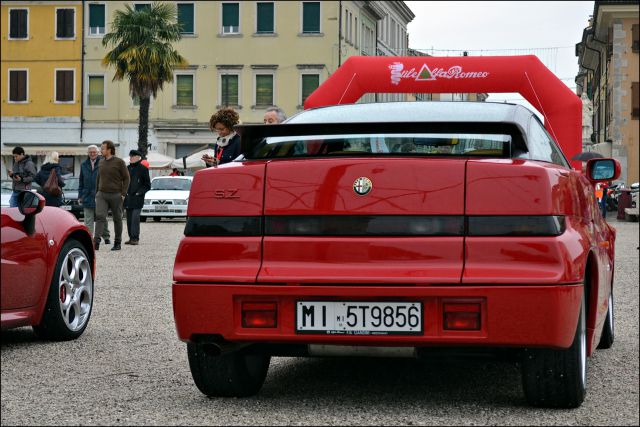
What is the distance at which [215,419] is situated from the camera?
15.9 ft

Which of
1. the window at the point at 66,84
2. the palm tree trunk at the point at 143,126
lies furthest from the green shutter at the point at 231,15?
the palm tree trunk at the point at 143,126

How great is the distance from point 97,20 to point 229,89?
298 inches

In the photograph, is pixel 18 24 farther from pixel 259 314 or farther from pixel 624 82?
pixel 259 314

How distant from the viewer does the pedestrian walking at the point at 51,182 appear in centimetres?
1750

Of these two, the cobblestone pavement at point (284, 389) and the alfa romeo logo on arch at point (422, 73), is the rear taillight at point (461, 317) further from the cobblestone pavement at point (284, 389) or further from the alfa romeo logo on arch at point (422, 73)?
the alfa romeo logo on arch at point (422, 73)

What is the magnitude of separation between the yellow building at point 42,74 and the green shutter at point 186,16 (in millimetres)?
5042

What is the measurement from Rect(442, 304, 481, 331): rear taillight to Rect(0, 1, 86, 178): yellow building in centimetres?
5656

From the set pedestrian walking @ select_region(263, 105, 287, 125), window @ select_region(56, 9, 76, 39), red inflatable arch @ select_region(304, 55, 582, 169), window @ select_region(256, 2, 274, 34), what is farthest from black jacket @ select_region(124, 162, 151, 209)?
window @ select_region(56, 9, 76, 39)

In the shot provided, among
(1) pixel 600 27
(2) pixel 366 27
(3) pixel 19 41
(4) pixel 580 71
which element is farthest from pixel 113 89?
(4) pixel 580 71

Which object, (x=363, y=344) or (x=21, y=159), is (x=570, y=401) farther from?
(x=21, y=159)

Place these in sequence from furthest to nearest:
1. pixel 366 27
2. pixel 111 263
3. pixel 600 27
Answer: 1. pixel 366 27
2. pixel 600 27
3. pixel 111 263

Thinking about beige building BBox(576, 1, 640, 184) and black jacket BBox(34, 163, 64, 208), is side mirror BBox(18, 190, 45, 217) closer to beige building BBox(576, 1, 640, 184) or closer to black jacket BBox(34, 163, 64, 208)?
black jacket BBox(34, 163, 64, 208)

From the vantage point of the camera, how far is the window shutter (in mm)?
60344

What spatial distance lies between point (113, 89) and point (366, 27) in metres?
16.8
